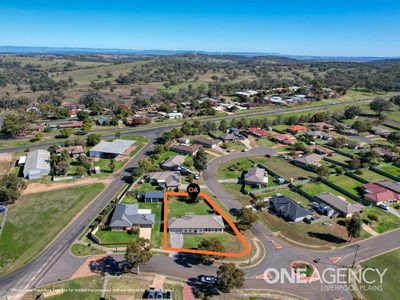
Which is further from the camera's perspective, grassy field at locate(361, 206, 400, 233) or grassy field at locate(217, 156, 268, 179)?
grassy field at locate(217, 156, 268, 179)

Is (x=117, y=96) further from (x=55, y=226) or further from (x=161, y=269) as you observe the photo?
(x=161, y=269)

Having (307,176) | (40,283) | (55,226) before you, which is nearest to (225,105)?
(307,176)

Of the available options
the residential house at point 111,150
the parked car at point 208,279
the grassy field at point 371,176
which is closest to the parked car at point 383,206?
the grassy field at point 371,176

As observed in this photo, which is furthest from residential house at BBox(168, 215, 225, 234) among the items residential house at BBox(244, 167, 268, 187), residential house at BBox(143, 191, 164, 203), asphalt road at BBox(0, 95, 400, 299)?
residential house at BBox(244, 167, 268, 187)

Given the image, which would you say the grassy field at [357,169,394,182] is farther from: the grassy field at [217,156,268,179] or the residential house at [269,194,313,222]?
the residential house at [269,194,313,222]

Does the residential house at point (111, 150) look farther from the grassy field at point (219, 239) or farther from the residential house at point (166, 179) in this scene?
the grassy field at point (219, 239)

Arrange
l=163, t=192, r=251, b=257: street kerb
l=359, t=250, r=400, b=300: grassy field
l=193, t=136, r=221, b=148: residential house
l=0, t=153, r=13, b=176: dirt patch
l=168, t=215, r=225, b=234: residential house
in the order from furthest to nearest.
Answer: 1. l=193, t=136, r=221, b=148: residential house
2. l=0, t=153, r=13, b=176: dirt patch
3. l=168, t=215, r=225, b=234: residential house
4. l=163, t=192, r=251, b=257: street kerb
5. l=359, t=250, r=400, b=300: grassy field
